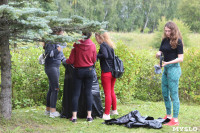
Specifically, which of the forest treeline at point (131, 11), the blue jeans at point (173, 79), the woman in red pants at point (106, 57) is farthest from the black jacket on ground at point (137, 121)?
the forest treeline at point (131, 11)

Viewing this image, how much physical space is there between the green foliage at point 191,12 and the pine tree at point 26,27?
175 ft

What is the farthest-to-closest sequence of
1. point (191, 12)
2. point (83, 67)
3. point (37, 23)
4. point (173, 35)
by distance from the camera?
point (191, 12), point (83, 67), point (173, 35), point (37, 23)

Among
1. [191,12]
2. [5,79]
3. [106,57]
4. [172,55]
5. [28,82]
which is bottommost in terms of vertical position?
[28,82]

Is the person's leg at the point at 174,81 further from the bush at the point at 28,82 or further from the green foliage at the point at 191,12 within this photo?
the green foliage at the point at 191,12

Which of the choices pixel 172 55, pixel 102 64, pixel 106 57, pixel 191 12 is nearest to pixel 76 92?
pixel 102 64

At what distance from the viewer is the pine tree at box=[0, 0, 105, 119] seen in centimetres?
346

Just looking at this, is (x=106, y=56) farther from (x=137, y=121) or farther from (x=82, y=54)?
(x=137, y=121)

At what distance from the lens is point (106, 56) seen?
4.96 metres

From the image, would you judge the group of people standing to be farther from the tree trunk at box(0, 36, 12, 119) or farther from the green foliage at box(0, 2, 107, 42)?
the tree trunk at box(0, 36, 12, 119)

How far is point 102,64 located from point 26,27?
1.92 meters

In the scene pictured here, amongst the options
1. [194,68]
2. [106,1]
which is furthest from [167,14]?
[194,68]

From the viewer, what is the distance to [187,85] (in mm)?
8953

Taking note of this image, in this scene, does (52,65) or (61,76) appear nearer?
(52,65)

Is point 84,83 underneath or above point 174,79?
underneath
